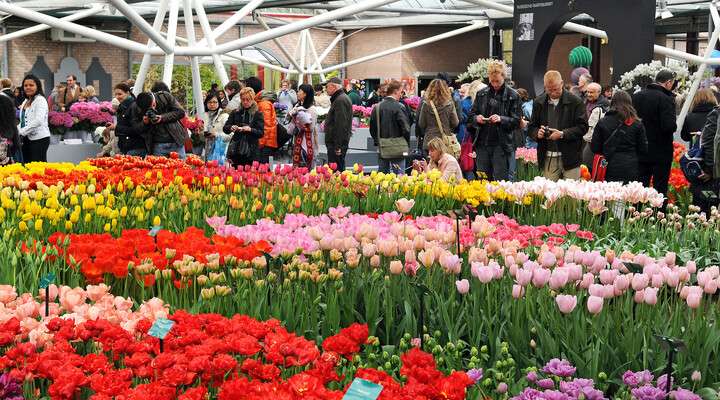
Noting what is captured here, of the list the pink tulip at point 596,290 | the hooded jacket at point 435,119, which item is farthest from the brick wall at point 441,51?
the pink tulip at point 596,290

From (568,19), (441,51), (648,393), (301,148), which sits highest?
(441,51)

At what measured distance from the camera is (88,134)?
14.5 metres

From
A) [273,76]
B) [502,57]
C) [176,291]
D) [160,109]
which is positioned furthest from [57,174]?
[273,76]

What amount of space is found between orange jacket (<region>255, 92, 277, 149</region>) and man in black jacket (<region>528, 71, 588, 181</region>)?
3281 millimetres

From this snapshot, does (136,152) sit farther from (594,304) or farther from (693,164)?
(594,304)

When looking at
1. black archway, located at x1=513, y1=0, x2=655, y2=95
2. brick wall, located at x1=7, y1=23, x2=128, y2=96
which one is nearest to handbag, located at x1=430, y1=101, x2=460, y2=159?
black archway, located at x1=513, y1=0, x2=655, y2=95

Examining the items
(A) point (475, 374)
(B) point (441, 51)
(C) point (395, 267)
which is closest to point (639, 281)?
(C) point (395, 267)

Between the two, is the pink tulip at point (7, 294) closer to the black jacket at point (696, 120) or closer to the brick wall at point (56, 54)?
the black jacket at point (696, 120)

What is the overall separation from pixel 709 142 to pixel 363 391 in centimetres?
798

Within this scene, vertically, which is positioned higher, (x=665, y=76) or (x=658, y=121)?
(x=665, y=76)

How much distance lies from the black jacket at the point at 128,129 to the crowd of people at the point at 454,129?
0.03ft

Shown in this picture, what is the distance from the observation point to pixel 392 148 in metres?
11.4

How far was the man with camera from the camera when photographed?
34.5 feet

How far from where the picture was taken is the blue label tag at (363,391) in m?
1.92
